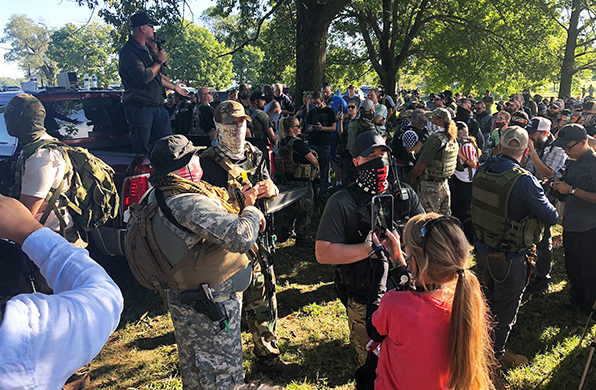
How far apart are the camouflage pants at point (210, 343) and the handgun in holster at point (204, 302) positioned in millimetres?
92

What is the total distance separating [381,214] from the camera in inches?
107

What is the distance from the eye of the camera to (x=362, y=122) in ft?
27.5

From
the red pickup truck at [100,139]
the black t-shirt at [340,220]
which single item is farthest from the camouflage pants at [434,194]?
the black t-shirt at [340,220]

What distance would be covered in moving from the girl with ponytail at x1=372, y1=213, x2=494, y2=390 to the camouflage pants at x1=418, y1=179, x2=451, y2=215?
4.04m

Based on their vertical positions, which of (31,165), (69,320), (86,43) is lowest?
(69,320)

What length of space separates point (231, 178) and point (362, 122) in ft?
17.5

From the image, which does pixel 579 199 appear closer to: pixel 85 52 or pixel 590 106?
pixel 590 106

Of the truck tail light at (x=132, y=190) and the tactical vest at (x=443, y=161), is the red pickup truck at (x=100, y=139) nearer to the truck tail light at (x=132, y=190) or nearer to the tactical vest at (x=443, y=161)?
the truck tail light at (x=132, y=190)

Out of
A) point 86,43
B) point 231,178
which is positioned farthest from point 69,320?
point 86,43

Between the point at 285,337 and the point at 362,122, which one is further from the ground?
the point at 362,122

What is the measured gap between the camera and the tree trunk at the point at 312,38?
9.77m

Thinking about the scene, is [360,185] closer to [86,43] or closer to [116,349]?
[116,349]

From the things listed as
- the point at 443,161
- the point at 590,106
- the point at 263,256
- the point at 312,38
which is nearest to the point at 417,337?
the point at 263,256

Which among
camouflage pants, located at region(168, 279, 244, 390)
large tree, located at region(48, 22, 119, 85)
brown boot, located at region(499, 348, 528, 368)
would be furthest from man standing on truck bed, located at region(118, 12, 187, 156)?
large tree, located at region(48, 22, 119, 85)
